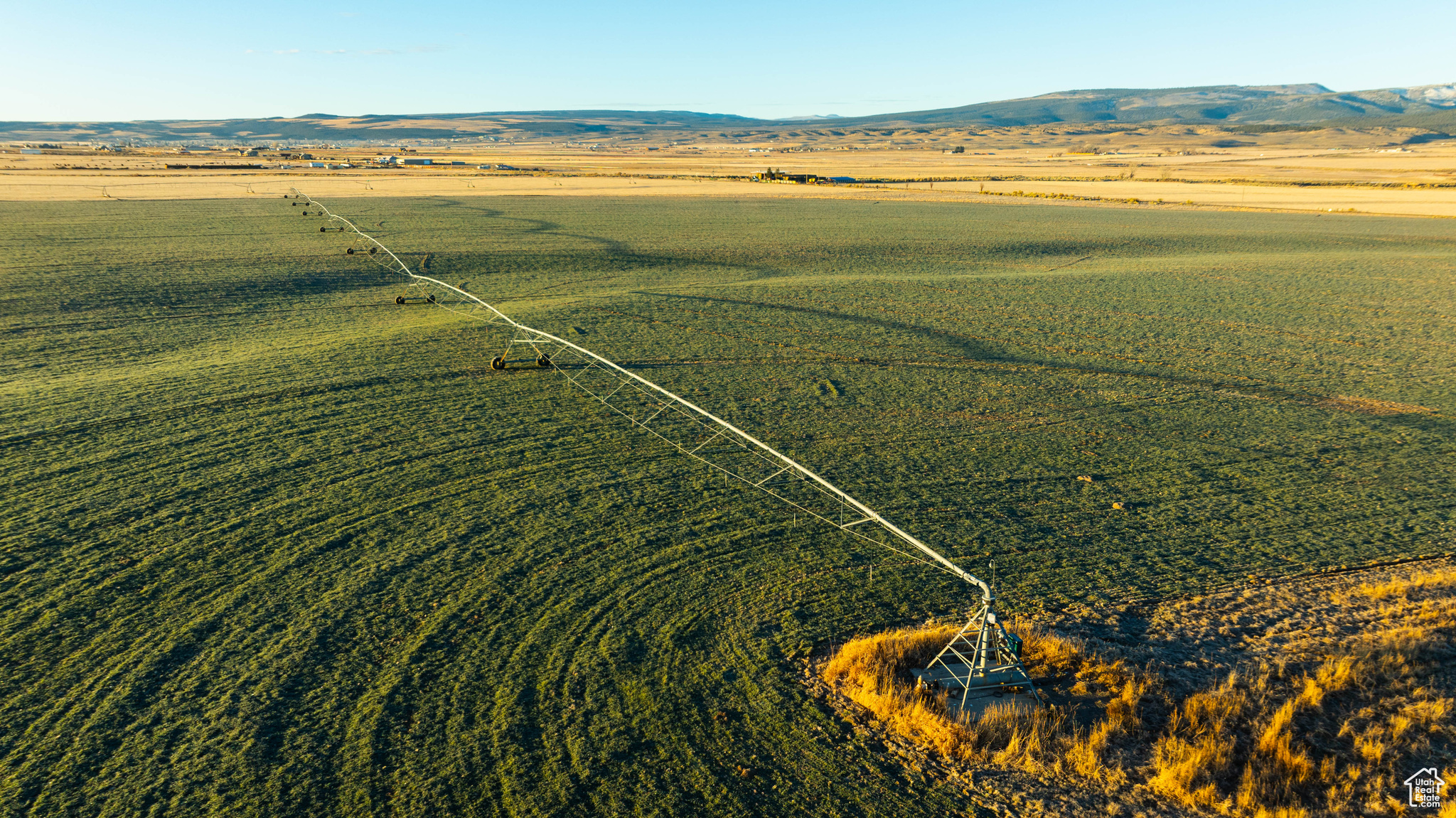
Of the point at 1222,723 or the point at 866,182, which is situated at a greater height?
the point at 866,182

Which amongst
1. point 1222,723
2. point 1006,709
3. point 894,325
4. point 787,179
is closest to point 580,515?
point 1006,709

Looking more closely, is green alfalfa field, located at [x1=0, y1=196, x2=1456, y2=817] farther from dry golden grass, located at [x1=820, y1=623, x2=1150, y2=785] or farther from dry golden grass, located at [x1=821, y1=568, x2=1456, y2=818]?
dry golden grass, located at [x1=821, y1=568, x2=1456, y2=818]

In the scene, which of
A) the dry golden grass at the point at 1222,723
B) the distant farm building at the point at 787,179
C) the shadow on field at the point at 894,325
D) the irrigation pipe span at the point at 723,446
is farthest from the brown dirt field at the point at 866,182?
the dry golden grass at the point at 1222,723

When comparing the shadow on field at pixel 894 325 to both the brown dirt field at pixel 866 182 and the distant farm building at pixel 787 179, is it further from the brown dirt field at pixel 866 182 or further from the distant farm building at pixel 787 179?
the distant farm building at pixel 787 179

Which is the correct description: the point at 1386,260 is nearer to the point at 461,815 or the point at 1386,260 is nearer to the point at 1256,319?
the point at 1256,319

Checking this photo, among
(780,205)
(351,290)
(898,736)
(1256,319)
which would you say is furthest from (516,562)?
(780,205)

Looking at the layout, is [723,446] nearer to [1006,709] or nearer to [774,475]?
[774,475]
